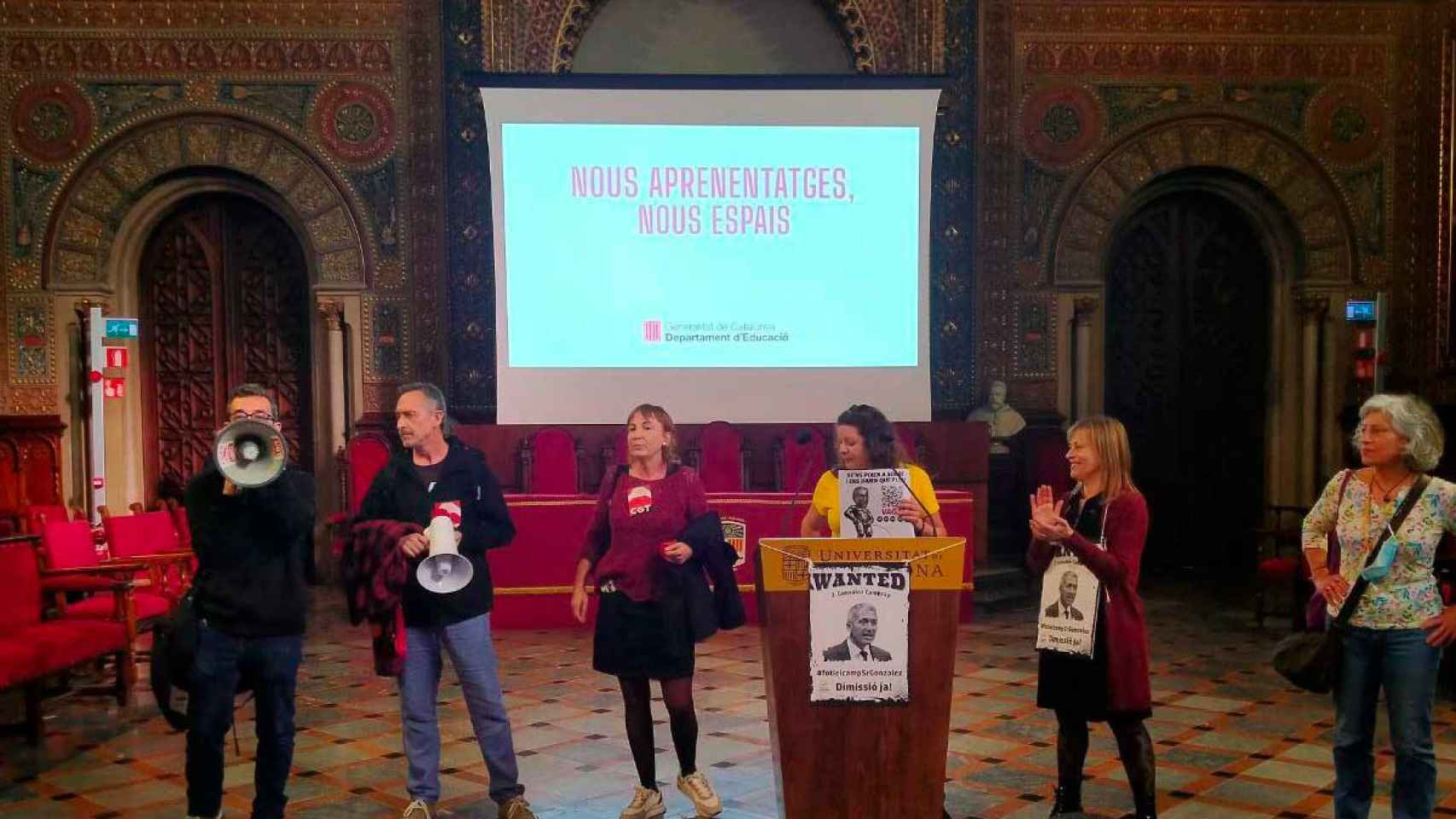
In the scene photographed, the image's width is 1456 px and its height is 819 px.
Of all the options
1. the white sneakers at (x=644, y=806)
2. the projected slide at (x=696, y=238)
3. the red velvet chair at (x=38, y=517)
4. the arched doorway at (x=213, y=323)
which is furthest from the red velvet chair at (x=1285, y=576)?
Answer: the arched doorway at (x=213, y=323)

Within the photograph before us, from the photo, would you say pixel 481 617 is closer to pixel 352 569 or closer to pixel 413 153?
pixel 352 569

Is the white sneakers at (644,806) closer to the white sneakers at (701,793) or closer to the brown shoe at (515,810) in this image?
the white sneakers at (701,793)

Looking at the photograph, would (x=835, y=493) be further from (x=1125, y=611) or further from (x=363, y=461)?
(x=363, y=461)

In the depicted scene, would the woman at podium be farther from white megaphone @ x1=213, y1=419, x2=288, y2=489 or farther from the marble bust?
the marble bust

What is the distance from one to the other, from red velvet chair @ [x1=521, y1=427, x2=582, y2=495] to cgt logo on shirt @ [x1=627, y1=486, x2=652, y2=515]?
528cm

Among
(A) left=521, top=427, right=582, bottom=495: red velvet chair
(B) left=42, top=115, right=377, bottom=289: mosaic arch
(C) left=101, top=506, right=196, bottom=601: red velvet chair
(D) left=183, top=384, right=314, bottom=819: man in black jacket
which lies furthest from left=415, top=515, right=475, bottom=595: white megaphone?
(B) left=42, top=115, right=377, bottom=289: mosaic arch

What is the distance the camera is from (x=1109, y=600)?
3516mm

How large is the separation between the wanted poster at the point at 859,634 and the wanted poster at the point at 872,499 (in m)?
0.50

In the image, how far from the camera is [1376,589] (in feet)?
10.9

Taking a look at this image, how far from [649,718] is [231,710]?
1.37m

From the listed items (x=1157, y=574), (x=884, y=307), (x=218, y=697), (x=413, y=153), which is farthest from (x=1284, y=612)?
(x=413, y=153)

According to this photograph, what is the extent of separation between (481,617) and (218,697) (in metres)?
0.85

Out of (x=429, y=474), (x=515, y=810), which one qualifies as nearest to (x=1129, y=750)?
(x=515, y=810)

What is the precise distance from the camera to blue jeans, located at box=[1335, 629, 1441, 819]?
3.32 meters
